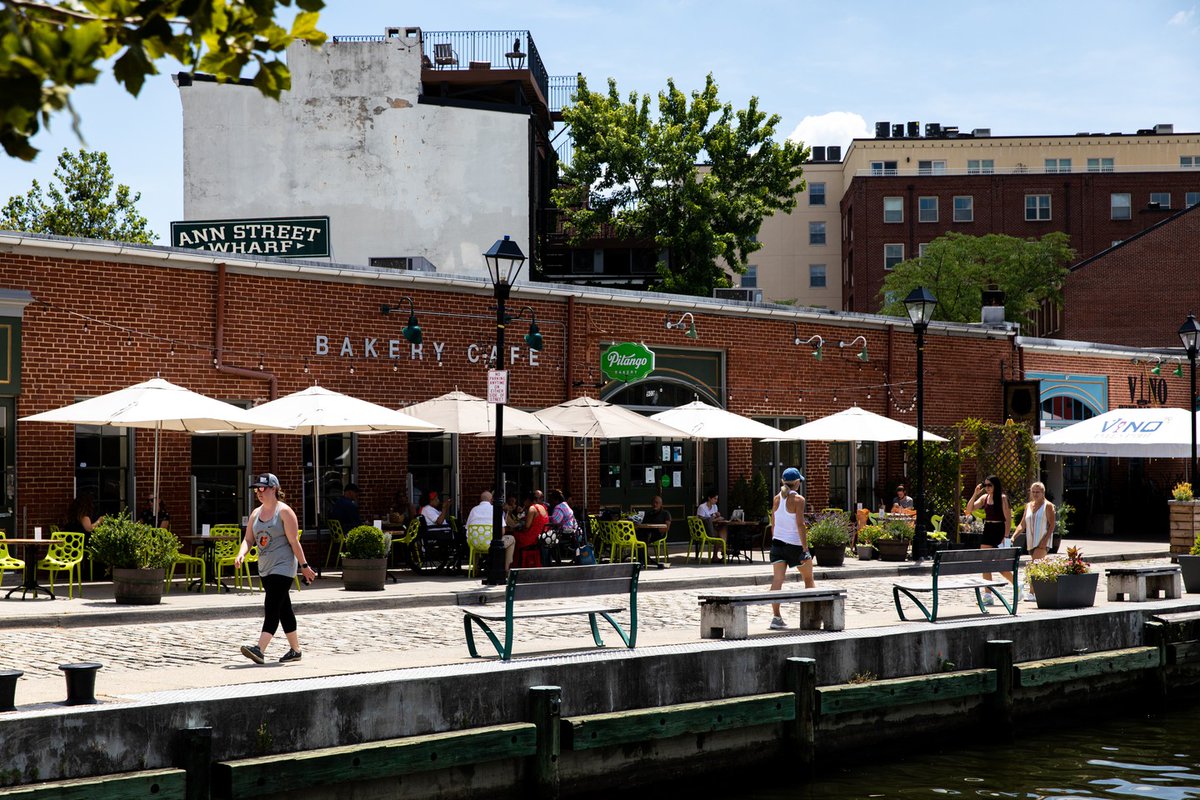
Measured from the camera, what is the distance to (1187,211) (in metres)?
52.8

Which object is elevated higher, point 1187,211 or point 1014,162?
point 1014,162

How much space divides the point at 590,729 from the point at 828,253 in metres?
72.8

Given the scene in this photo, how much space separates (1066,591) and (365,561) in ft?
27.5

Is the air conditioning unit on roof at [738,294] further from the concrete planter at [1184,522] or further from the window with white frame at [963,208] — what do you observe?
the window with white frame at [963,208]

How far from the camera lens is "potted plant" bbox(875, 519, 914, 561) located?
24.9 m

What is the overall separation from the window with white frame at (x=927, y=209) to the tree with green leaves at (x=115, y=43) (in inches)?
2835

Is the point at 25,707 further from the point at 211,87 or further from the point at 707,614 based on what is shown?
the point at 211,87

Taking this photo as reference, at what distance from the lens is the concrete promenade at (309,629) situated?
35.7 feet

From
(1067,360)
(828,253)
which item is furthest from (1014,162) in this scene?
(1067,360)

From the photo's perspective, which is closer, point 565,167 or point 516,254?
point 516,254

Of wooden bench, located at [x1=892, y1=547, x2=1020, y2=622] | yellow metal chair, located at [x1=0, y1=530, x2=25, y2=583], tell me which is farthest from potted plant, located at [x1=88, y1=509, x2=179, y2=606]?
wooden bench, located at [x1=892, y1=547, x2=1020, y2=622]

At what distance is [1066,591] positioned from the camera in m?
15.6

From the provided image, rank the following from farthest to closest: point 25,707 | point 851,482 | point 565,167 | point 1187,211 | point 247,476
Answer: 1. point 1187,211
2. point 565,167
3. point 851,482
4. point 247,476
5. point 25,707

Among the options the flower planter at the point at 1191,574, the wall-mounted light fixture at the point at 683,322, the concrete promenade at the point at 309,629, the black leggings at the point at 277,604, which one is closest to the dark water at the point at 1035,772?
the concrete promenade at the point at 309,629
